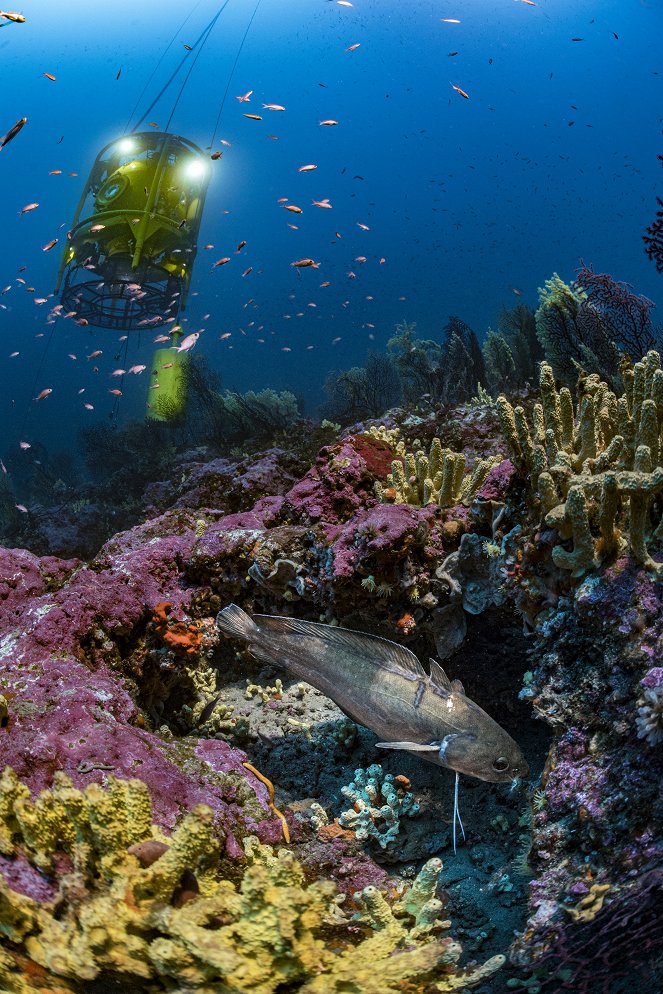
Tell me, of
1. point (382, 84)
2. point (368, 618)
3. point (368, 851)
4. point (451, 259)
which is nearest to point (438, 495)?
point (368, 618)

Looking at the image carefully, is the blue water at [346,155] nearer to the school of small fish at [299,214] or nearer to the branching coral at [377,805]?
the school of small fish at [299,214]

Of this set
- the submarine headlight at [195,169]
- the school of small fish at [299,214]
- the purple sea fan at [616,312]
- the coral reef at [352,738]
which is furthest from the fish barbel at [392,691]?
the school of small fish at [299,214]

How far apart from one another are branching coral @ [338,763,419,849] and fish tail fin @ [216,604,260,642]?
103 centimetres

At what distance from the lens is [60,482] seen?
17266mm

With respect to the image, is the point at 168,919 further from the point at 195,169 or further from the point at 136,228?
the point at 195,169

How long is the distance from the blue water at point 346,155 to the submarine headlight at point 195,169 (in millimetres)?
21015

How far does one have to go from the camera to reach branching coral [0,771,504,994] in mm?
1501

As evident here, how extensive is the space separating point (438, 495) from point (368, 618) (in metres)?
1.03

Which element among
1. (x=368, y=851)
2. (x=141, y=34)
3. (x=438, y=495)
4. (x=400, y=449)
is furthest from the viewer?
(x=141, y=34)

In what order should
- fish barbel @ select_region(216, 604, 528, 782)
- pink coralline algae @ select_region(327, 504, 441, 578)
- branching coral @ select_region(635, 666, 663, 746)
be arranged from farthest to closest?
pink coralline algae @ select_region(327, 504, 441, 578), fish barbel @ select_region(216, 604, 528, 782), branching coral @ select_region(635, 666, 663, 746)

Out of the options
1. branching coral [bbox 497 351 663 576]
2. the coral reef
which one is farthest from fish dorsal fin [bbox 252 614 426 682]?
branching coral [bbox 497 351 663 576]

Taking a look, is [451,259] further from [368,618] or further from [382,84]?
[368,618]

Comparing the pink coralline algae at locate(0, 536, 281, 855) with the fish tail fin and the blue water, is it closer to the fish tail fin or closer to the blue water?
the fish tail fin

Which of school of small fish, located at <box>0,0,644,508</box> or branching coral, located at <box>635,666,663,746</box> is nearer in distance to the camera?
branching coral, located at <box>635,666,663,746</box>
